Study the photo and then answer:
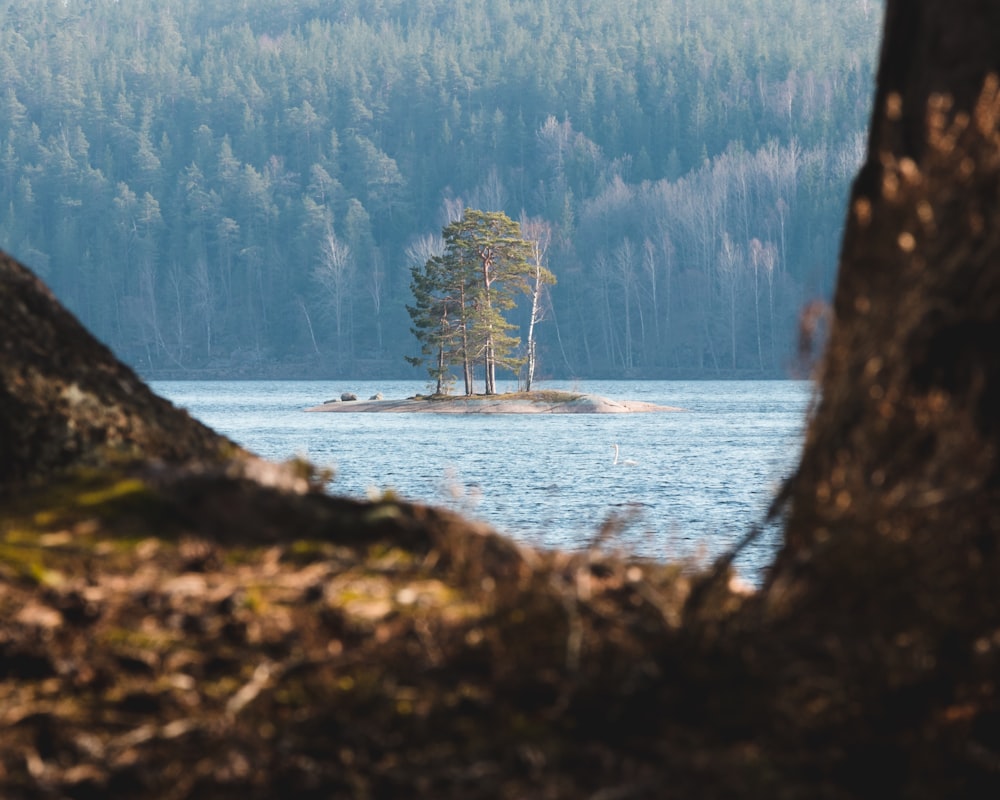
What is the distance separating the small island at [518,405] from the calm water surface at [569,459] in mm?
1412

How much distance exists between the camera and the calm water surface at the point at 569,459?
26.5m

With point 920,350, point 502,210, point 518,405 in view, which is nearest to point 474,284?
point 518,405

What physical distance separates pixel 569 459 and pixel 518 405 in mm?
34933

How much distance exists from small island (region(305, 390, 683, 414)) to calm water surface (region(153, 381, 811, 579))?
141 centimetres

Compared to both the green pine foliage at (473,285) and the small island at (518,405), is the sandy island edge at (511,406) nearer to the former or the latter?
the small island at (518,405)

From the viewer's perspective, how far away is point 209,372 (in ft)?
541

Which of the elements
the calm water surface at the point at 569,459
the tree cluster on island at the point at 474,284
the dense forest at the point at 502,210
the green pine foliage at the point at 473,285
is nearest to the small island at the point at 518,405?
the calm water surface at the point at 569,459

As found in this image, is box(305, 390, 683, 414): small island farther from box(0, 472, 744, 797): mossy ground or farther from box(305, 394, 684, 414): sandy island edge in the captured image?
box(0, 472, 744, 797): mossy ground

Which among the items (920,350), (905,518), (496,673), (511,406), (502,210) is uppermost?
(502,210)

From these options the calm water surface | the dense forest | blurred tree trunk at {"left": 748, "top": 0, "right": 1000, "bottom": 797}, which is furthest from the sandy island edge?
blurred tree trunk at {"left": 748, "top": 0, "right": 1000, "bottom": 797}

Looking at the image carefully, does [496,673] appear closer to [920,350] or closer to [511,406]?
[920,350]

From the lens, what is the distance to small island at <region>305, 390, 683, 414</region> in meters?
82.4

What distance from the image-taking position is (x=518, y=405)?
8325cm

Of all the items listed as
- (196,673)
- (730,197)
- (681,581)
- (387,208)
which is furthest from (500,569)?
(387,208)
